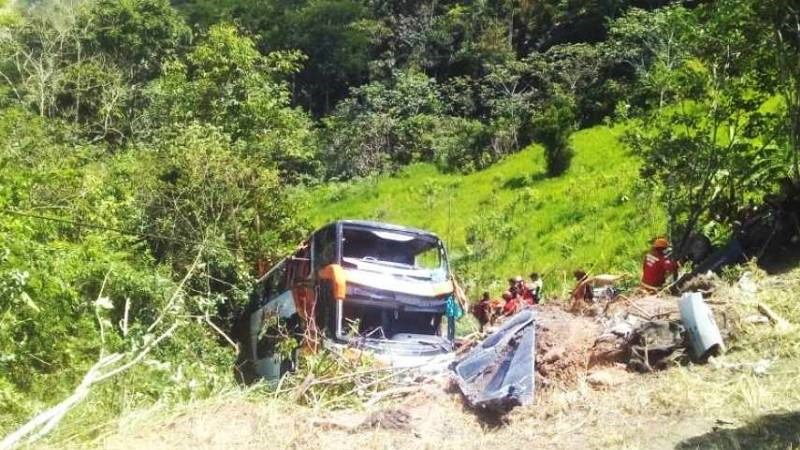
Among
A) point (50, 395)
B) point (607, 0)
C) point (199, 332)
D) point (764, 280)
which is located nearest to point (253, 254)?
point (199, 332)

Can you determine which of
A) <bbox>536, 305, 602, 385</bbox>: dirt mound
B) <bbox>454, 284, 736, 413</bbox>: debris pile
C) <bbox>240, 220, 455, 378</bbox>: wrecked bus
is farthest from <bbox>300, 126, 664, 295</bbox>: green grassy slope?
<bbox>454, 284, 736, 413</bbox>: debris pile

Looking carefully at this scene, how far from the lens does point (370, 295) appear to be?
1176 centimetres

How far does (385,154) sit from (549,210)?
12626 mm

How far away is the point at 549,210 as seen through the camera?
21750 mm

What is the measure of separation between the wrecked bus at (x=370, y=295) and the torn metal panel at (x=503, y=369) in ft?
5.68

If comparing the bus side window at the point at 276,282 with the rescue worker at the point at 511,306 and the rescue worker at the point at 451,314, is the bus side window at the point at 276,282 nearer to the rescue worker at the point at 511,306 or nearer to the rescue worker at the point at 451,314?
the rescue worker at the point at 451,314

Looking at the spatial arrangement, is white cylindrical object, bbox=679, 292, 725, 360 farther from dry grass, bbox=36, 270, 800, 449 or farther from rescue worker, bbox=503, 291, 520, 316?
rescue worker, bbox=503, 291, 520, 316

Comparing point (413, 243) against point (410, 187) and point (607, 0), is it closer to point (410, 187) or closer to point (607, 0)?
point (410, 187)

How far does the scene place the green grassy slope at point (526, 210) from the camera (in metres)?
17.8

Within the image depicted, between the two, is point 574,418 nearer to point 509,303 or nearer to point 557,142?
point 509,303

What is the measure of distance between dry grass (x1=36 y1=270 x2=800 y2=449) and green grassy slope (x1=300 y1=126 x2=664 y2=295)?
26.4 feet

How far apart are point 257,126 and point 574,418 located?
50.5ft

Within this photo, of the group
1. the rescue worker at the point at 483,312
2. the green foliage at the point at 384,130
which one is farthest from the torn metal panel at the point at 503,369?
the green foliage at the point at 384,130

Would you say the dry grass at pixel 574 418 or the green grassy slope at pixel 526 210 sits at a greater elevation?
the dry grass at pixel 574 418
